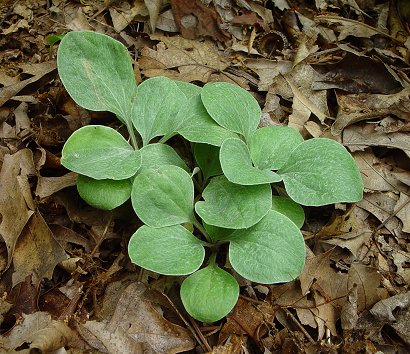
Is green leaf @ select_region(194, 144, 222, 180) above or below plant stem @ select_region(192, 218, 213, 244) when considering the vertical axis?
above

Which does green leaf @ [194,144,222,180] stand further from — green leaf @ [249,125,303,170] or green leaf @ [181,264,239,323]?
green leaf @ [181,264,239,323]

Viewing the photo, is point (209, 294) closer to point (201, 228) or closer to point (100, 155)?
point (201, 228)

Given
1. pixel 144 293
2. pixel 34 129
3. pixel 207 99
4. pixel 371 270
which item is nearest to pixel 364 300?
Answer: pixel 371 270

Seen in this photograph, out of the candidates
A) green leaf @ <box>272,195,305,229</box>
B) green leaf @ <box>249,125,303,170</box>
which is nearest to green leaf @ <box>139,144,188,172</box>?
green leaf @ <box>249,125,303,170</box>

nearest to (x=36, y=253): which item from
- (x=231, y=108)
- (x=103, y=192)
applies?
(x=103, y=192)

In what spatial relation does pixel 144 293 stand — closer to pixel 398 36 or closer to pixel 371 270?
pixel 371 270

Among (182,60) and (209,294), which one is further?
(182,60)

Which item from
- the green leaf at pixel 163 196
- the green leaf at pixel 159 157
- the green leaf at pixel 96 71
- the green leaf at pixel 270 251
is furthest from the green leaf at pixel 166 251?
the green leaf at pixel 96 71
